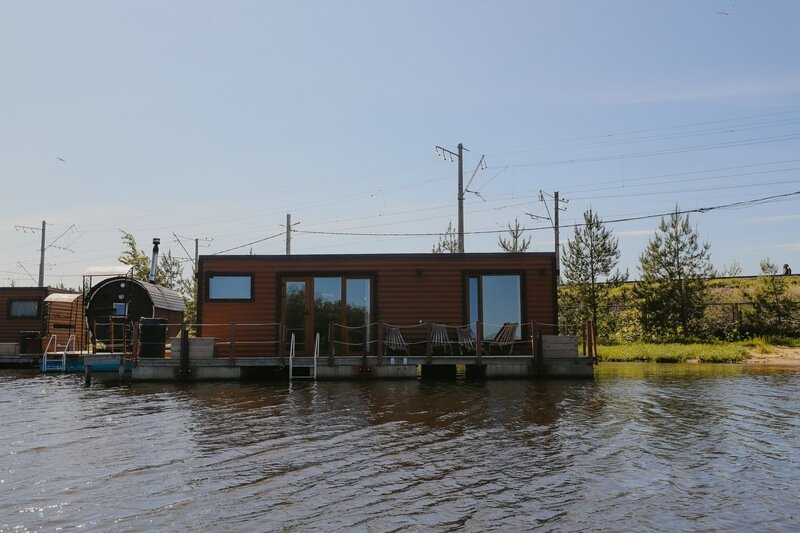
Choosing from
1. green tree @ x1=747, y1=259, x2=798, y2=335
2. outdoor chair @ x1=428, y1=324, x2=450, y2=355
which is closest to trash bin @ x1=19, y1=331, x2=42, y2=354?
outdoor chair @ x1=428, y1=324, x2=450, y2=355

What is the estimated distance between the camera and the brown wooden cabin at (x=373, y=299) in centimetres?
1988

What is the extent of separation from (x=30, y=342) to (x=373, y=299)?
15.9 m

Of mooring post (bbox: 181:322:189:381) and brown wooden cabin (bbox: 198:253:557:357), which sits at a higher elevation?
brown wooden cabin (bbox: 198:253:557:357)

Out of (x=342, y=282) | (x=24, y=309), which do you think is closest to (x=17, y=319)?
(x=24, y=309)

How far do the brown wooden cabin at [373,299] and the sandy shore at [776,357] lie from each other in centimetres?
1213

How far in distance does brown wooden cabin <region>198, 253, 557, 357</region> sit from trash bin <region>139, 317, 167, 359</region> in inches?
44.4

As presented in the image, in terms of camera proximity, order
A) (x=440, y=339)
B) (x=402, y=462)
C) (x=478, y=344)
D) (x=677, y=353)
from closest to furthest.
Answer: (x=402, y=462) < (x=478, y=344) < (x=440, y=339) < (x=677, y=353)

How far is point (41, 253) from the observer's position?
50344mm

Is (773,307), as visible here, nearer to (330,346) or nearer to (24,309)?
(330,346)

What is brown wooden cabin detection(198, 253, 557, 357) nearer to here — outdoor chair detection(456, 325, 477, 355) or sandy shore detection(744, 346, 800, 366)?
outdoor chair detection(456, 325, 477, 355)

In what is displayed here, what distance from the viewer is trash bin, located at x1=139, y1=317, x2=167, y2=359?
19.4 meters

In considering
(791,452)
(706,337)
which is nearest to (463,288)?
(791,452)

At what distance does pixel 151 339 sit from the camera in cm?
1953

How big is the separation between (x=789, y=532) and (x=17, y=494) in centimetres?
725
